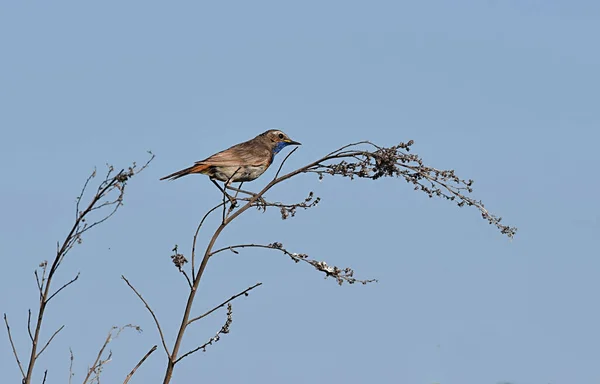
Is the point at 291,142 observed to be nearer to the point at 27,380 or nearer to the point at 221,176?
the point at 221,176

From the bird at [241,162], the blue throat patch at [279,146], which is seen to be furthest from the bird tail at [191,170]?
the blue throat patch at [279,146]

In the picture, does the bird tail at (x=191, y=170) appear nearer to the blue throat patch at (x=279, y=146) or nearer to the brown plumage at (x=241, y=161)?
the brown plumage at (x=241, y=161)

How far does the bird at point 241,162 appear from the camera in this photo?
853 cm

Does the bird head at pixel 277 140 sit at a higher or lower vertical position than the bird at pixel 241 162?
higher

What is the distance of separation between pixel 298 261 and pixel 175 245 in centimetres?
77

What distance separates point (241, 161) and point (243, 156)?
13cm

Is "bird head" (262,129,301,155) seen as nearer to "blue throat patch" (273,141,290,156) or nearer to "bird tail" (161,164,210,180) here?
"blue throat patch" (273,141,290,156)

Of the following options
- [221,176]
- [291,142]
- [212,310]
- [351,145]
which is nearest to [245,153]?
[221,176]

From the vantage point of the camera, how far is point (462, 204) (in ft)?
16.5

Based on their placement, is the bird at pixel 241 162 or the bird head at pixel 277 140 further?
the bird head at pixel 277 140

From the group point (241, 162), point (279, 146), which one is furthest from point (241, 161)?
point (279, 146)

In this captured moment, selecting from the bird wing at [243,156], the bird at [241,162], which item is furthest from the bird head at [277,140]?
the bird wing at [243,156]

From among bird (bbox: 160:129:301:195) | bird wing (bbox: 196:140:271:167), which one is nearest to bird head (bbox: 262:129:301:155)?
bird (bbox: 160:129:301:195)

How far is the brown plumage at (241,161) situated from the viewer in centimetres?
855
